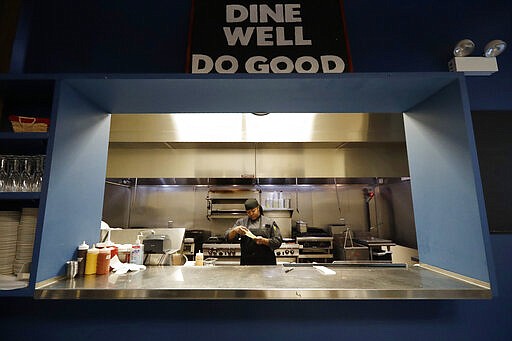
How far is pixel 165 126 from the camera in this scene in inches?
130

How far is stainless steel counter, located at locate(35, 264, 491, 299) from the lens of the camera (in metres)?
1.14

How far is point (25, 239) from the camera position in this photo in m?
1.40

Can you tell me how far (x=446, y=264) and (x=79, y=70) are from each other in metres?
2.75

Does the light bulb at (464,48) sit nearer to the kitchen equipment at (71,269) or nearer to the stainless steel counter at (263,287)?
the stainless steel counter at (263,287)

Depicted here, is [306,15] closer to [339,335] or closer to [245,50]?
[245,50]

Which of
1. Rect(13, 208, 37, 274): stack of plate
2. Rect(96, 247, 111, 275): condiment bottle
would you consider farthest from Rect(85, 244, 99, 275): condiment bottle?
Rect(13, 208, 37, 274): stack of plate

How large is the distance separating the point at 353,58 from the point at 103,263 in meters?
2.16

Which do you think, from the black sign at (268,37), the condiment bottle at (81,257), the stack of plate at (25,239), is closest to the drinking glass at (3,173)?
the stack of plate at (25,239)

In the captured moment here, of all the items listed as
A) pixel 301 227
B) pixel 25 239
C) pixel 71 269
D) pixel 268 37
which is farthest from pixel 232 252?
pixel 268 37

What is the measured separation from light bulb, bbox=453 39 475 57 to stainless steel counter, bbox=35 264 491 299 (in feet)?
4.65

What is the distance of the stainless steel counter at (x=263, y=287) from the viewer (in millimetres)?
1144


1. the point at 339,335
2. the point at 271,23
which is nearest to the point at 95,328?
the point at 339,335

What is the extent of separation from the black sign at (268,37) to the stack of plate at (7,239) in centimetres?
135

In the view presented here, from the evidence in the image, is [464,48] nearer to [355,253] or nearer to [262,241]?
[262,241]
